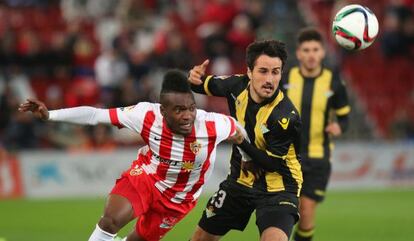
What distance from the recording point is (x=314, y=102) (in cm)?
1013

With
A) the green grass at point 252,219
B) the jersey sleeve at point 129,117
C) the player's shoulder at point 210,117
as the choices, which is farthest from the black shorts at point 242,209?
the green grass at point 252,219

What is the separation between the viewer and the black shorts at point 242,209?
24.9 ft

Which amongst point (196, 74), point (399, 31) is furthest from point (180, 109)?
point (399, 31)

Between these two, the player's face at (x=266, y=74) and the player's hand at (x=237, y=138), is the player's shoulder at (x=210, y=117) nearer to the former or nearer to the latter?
the player's hand at (x=237, y=138)

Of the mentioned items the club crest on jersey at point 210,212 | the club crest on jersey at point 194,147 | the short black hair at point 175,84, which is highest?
the short black hair at point 175,84

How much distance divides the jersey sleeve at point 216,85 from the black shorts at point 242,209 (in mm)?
808

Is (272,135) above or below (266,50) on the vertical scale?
below

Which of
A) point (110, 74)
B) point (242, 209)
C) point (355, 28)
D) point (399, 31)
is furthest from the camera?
point (399, 31)

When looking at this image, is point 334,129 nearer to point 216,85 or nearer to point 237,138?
point 216,85

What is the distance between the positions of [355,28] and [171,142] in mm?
2099

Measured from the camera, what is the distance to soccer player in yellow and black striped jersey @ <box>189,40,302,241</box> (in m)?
7.59

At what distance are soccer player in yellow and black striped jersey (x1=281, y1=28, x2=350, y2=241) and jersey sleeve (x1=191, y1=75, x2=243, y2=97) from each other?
1.96 metres

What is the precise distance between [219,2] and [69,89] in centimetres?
384

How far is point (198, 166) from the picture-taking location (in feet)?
25.8
